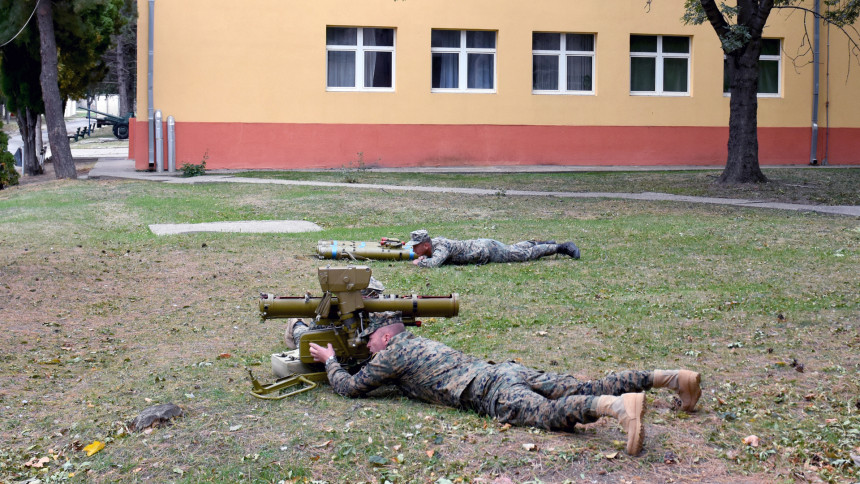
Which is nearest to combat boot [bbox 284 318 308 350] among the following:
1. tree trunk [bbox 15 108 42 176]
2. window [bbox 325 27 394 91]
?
window [bbox 325 27 394 91]

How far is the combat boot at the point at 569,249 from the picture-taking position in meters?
9.83

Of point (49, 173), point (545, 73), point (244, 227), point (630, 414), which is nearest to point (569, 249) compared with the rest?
point (244, 227)

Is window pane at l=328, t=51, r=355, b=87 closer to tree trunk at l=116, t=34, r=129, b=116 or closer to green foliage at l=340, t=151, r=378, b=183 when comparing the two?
green foliage at l=340, t=151, r=378, b=183

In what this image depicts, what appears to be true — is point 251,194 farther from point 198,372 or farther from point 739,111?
point 198,372

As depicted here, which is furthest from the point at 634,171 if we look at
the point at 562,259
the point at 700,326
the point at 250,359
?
the point at 250,359

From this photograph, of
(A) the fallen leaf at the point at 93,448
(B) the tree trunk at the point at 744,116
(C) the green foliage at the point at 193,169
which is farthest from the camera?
(C) the green foliage at the point at 193,169

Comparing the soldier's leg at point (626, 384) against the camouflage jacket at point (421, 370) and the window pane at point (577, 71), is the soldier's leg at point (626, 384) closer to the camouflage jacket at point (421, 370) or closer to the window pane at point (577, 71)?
the camouflage jacket at point (421, 370)

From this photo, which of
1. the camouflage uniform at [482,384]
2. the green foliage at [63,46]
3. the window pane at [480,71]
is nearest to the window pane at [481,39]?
the window pane at [480,71]

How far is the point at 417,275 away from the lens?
902 cm

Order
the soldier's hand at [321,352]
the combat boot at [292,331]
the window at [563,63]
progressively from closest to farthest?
the soldier's hand at [321,352] → the combat boot at [292,331] → the window at [563,63]

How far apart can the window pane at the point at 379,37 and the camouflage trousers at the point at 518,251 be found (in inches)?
559

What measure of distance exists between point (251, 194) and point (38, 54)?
11046 mm

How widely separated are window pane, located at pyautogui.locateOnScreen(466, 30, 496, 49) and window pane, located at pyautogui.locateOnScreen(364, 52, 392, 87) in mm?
2201

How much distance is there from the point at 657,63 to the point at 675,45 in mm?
745
